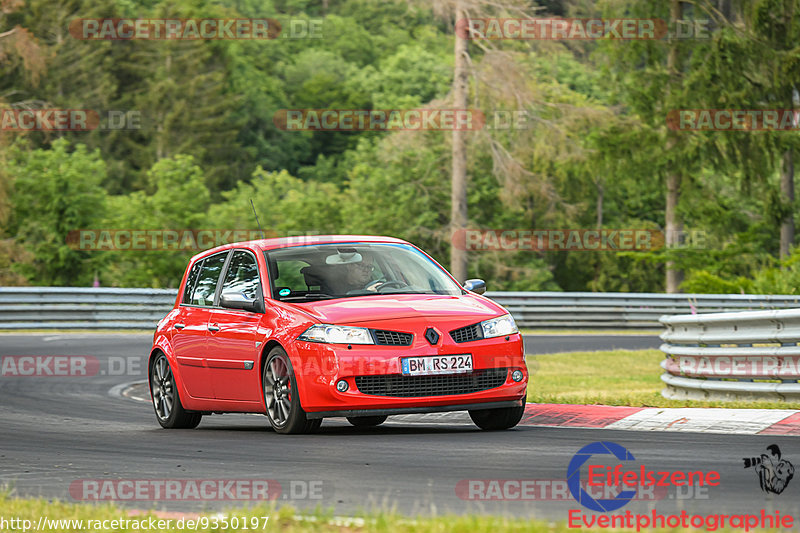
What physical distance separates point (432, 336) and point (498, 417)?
1114 millimetres

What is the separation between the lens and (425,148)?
49531mm

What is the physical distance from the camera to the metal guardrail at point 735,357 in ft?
38.7

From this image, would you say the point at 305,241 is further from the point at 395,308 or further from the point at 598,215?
the point at 598,215

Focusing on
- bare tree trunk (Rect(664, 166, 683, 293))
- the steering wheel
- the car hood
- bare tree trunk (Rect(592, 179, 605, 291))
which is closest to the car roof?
the steering wheel

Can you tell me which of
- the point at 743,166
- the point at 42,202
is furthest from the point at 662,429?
the point at 42,202

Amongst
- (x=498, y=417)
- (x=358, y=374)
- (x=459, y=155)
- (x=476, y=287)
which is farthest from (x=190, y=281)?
(x=459, y=155)

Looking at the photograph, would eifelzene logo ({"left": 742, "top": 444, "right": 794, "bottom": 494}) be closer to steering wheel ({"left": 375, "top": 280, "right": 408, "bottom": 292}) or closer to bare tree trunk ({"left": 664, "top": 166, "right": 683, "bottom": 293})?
steering wheel ({"left": 375, "top": 280, "right": 408, "bottom": 292})

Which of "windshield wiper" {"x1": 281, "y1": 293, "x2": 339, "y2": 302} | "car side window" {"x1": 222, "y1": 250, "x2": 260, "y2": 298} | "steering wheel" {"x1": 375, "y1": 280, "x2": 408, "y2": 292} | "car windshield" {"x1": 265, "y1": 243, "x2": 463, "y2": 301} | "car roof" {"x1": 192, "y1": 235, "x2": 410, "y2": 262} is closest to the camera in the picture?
"windshield wiper" {"x1": 281, "y1": 293, "x2": 339, "y2": 302}

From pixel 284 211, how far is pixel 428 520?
60.1 m

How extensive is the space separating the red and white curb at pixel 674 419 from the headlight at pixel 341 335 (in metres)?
1.99

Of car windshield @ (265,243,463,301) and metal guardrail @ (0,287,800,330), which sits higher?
car windshield @ (265,243,463,301)

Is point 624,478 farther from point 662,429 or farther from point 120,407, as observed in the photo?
point 120,407

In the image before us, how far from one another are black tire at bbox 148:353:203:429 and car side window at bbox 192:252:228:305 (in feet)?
2.21

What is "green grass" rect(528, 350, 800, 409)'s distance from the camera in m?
12.4
